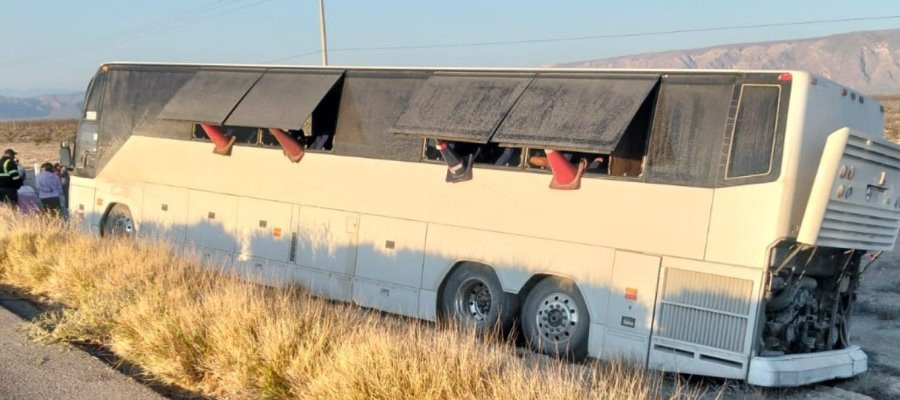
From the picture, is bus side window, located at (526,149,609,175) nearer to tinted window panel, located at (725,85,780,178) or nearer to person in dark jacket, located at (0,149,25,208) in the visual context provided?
tinted window panel, located at (725,85,780,178)

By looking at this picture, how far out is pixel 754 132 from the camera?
809 centimetres

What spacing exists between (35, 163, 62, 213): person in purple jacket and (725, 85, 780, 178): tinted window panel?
14.7 meters

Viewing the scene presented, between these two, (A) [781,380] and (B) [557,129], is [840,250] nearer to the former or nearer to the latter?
(A) [781,380]

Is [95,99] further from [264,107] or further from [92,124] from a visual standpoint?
[264,107]

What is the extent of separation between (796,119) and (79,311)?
668 centimetres

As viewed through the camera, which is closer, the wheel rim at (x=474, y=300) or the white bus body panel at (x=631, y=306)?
the white bus body panel at (x=631, y=306)

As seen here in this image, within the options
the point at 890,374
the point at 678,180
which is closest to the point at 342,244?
the point at 678,180

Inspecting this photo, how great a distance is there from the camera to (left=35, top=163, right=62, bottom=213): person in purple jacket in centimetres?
1825

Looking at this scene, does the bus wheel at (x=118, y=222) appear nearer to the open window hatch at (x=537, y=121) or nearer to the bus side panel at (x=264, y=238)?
the bus side panel at (x=264, y=238)

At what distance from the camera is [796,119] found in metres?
7.84

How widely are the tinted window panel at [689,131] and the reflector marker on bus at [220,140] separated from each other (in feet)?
21.4

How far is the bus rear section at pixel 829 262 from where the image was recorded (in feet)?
25.8

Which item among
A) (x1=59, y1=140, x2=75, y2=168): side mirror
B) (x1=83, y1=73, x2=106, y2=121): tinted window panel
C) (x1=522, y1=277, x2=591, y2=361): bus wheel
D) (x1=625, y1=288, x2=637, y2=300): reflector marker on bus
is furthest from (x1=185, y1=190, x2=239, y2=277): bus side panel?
(x1=625, y1=288, x2=637, y2=300): reflector marker on bus

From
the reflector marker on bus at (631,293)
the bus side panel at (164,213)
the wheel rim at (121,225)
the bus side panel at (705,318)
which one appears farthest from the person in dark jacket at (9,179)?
the bus side panel at (705,318)
